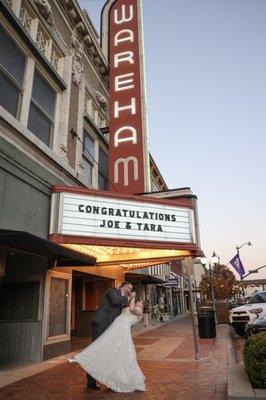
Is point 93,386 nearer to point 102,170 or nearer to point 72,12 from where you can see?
point 102,170

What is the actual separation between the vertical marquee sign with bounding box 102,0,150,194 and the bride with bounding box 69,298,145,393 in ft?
22.7

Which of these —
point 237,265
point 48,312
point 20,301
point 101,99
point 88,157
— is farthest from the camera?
point 237,265

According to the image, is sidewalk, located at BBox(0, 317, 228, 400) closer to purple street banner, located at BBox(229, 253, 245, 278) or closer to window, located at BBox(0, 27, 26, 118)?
window, located at BBox(0, 27, 26, 118)

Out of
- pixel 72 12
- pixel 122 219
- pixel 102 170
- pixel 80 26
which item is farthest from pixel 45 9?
pixel 122 219

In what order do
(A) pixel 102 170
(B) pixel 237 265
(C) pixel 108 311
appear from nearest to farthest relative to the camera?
(C) pixel 108 311 < (A) pixel 102 170 < (B) pixel 237 265

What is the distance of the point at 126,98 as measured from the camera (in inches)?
516

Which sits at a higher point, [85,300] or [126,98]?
[126,98]

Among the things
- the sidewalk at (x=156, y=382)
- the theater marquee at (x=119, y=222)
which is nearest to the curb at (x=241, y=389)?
the sidewalk at (x=156, y=382)

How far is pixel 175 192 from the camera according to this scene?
987cm

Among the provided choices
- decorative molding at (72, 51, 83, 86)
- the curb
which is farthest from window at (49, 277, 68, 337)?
decorative molding at (72, 51, 83, 86)

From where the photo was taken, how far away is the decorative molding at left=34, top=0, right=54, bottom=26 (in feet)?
33.8

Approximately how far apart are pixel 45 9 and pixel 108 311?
940 centimetres

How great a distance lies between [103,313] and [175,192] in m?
4.88

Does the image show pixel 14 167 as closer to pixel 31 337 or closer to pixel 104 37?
pixel 31 337
